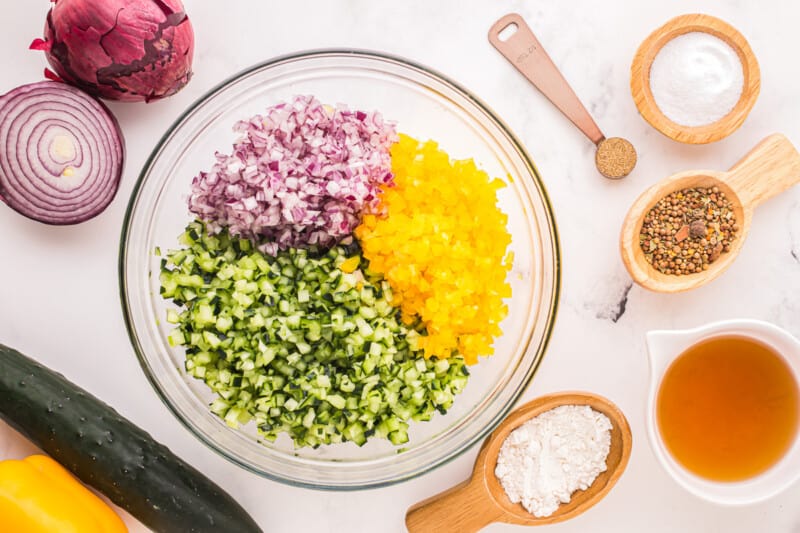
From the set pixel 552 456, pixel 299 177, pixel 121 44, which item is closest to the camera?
pixel 299 177

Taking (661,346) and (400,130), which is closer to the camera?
(661,346)

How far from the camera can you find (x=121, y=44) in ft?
5.22

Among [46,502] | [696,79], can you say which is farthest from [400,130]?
[46,502]

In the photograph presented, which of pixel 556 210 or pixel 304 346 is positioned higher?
pixel 304 346

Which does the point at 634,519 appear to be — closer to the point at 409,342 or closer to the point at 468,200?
the point at 409,342

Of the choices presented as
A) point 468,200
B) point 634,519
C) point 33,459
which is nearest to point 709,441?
point 634,519

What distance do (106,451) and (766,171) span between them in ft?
5.28

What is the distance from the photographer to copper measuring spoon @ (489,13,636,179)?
1.78 metres

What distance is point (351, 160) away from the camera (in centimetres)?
139

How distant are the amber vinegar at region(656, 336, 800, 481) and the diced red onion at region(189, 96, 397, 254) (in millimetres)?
845

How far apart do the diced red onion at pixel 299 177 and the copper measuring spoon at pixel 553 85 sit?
490mm

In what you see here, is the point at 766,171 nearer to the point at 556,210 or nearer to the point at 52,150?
the point at 556,210

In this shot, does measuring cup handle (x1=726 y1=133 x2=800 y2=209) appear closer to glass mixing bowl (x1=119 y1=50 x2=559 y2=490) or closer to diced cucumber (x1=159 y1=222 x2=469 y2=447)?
glass mixing bowl (x1=119 y1=50 x2=559 y2=490)

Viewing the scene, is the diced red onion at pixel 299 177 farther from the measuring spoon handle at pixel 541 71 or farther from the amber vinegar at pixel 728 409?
the amber vinegar at pixel 728 409
